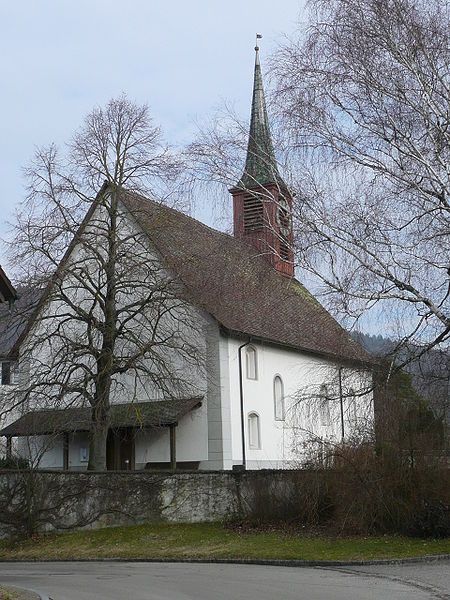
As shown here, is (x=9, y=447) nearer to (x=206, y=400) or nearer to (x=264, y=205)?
(x=206, y=400)

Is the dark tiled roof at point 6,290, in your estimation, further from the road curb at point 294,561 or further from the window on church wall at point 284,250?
the road curb at point 294,561

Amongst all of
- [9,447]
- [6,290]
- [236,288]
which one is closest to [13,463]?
[9,447]

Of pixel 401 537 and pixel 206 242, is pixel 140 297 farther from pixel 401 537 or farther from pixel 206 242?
pixel 401 537

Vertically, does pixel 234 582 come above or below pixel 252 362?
below

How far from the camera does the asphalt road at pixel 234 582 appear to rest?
13.6 meters

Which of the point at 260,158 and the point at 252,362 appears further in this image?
the point at 252,362

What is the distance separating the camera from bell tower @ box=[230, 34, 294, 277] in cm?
1534

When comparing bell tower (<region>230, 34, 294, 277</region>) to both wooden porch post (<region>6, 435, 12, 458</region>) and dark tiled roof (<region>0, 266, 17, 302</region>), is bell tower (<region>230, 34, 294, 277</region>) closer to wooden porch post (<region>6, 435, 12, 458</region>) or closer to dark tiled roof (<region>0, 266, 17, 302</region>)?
dark tiled roof (<region>0, 266, 17, 302</region>)

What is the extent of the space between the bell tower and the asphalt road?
533cm

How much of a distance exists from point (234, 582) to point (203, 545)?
790 centimetres

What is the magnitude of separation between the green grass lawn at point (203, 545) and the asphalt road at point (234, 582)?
4.53ft

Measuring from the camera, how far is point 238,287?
17781mm

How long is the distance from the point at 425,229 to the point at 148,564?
1147cm

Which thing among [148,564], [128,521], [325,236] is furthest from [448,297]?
[128,521]
